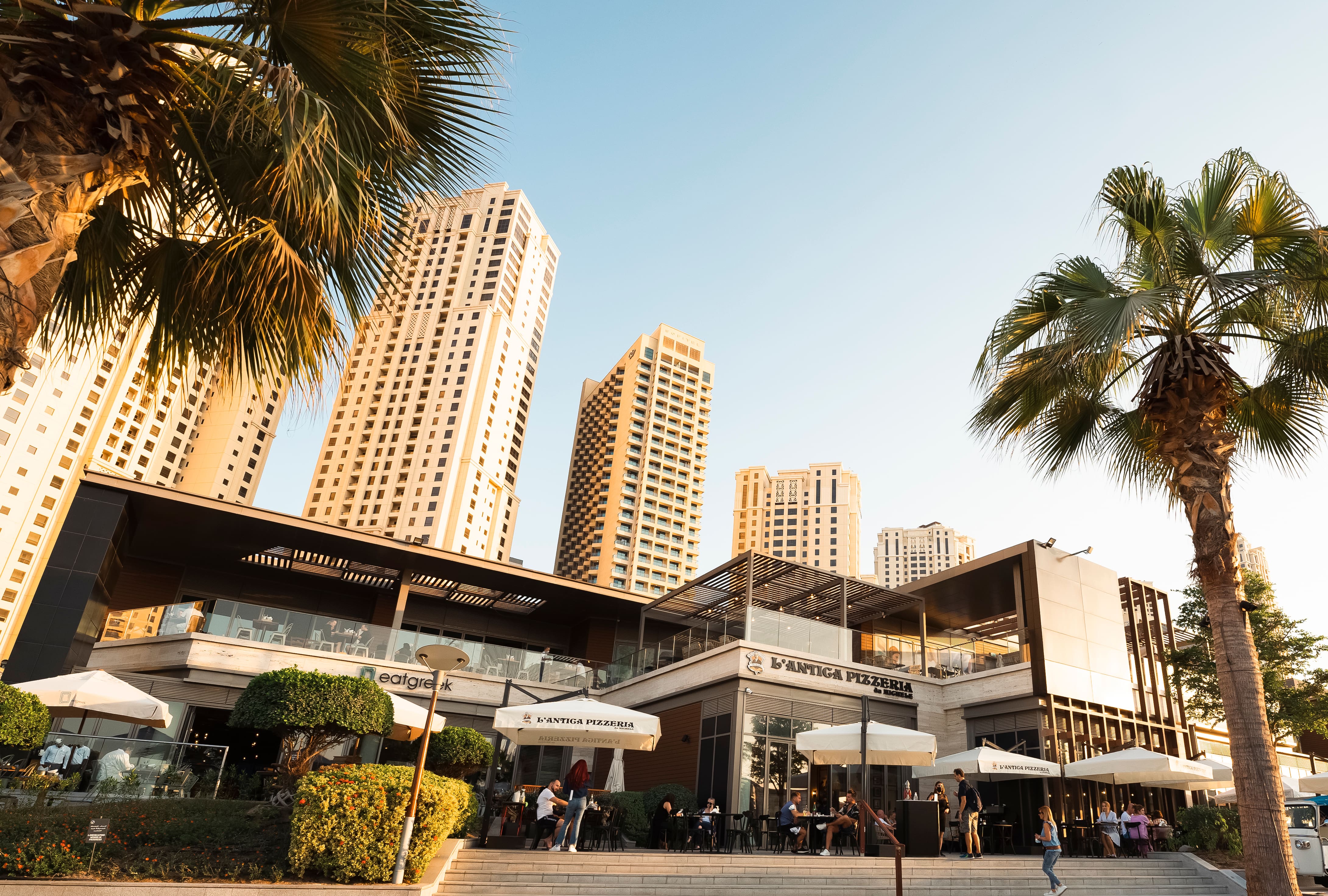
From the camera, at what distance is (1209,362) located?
31.6ft

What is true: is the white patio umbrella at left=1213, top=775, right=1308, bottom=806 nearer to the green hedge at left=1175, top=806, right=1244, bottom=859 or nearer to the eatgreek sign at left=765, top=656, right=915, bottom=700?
the green hedge at left=1175, top=806, right=1244, bottom=859

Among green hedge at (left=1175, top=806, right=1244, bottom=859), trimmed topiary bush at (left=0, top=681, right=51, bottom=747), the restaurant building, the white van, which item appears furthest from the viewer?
the restaurant building

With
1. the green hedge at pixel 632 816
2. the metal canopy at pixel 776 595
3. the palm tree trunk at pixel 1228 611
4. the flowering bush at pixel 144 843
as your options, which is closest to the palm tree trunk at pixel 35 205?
the flowering bush at pixel 144 843

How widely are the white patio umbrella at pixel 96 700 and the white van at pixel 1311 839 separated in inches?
800

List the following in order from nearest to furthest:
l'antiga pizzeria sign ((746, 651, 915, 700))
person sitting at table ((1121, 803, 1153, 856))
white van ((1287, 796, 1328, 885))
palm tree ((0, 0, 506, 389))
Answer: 1. palm tree ((0, 0, 506, 389))
2. white van ((1287, 796, 1328, 885))
3. person sitting at table ((1121, 803, 1153, 856))
4. l'antiga pizzeria sign ((746, 651, 915, 700))

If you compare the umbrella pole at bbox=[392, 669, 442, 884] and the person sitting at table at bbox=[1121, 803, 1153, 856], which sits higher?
the person sitting at table at bbox=[1121, 803, 1153, 856]

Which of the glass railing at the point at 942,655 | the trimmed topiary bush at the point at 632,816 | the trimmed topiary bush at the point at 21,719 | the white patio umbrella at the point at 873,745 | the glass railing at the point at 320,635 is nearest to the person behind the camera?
the trimmed topiary bush at the point at 21,719

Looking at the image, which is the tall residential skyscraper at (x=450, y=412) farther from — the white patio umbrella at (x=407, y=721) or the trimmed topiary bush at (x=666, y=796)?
the white patio umbrella at (x=407, y=721)

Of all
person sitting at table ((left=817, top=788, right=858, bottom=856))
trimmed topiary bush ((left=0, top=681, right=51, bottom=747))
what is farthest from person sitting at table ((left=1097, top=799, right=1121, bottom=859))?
trimmed topiary bush ((left=0, top=681, right=51, bottom=747))

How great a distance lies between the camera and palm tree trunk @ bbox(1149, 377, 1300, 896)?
8227 millimetres

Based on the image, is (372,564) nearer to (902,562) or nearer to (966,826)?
(966,826)

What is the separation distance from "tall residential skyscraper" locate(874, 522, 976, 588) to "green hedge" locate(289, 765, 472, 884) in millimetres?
158763

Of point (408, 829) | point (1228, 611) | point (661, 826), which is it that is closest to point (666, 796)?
point (661, 826)

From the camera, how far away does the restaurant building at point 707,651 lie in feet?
62.5
